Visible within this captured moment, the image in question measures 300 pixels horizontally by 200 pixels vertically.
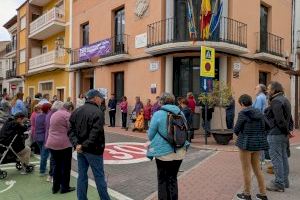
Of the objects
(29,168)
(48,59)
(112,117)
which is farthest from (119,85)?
(29,168)

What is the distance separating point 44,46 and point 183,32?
18.0 m

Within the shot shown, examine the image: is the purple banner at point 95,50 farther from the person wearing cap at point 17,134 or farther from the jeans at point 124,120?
the person wearing cap at point 17,134

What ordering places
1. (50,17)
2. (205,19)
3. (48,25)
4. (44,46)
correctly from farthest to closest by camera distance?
(44,46)
(48,25)
(50,17)
(205,19)

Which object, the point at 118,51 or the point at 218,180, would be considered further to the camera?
the point at 118,51

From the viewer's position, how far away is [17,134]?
315 inches

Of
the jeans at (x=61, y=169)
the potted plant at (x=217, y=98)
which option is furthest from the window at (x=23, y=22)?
the jeans at (x=61, y=169)

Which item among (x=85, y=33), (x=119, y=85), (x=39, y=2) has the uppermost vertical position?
(x=39, y=2)

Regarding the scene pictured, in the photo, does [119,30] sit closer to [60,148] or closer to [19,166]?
[19,166]

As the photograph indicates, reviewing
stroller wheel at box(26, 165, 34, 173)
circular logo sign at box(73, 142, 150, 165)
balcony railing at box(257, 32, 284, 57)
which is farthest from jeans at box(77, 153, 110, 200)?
balcony railing at box(257, 32, 284, 57)

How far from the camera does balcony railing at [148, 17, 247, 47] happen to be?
50.3 ft

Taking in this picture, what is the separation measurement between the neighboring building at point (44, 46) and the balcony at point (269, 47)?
43.0 feet

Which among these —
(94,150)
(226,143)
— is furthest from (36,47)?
(94,150)

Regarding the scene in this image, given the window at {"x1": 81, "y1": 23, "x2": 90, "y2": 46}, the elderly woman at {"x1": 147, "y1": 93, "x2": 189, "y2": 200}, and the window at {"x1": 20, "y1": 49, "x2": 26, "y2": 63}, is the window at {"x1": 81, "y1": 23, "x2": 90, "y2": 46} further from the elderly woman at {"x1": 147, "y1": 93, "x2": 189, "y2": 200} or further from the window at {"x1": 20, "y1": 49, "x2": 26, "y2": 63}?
the elderly woman at {"x1": 147, "y1": 93, "x2": 189, "y2": 200}

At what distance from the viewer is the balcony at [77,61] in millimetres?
21502
